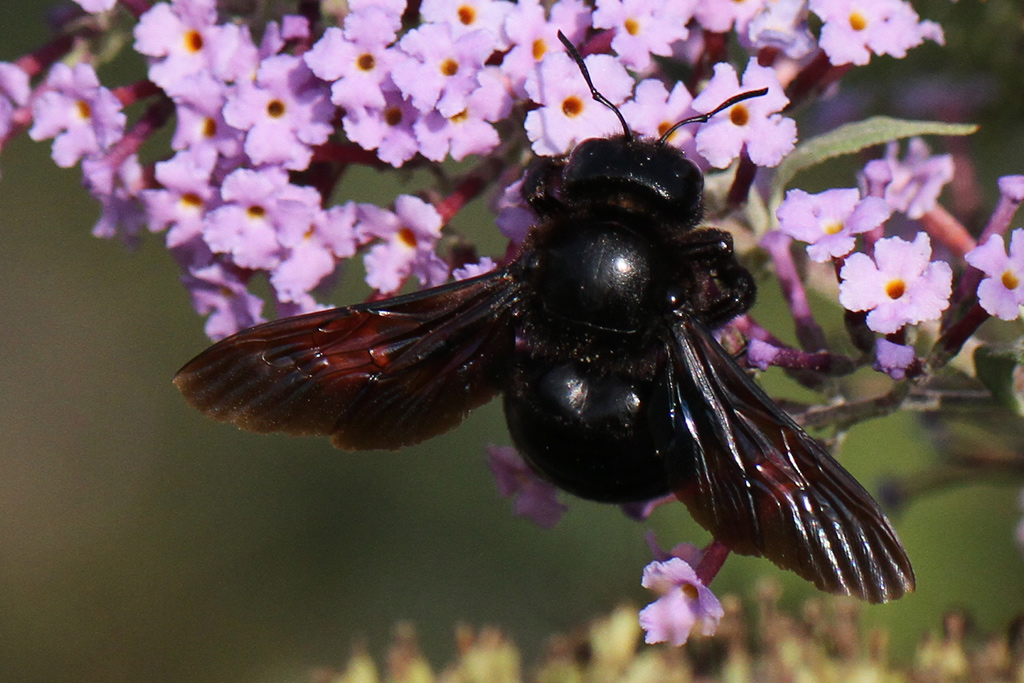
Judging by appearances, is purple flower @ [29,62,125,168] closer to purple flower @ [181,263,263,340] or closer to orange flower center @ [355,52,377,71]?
purple flower @ [181,263,263,340]

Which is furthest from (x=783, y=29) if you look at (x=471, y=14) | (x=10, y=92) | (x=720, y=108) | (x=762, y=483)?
(x=10, y=92)

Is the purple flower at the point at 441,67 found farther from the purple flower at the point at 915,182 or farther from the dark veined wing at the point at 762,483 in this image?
the purple flower at the point at 915,182


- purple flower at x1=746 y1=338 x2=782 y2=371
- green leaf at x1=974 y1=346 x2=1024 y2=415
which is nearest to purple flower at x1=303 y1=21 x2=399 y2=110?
purple flower at x1=746 y1=338 x2=782 y2=371

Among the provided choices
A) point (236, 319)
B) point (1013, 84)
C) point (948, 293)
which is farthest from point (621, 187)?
point (1013, 84)

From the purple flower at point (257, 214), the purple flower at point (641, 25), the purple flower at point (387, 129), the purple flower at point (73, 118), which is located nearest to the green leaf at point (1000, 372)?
the purple flower at point (641, 25)

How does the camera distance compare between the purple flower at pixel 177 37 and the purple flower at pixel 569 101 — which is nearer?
the purple flower at pixel 569 101

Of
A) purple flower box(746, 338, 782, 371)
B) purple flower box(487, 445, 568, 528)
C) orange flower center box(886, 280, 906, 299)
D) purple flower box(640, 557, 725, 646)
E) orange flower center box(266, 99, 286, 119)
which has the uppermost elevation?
orange flower center box(266, 99, 286, 119)
